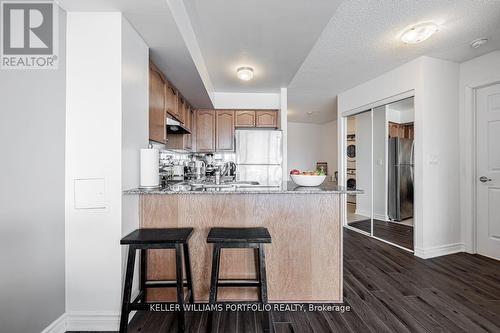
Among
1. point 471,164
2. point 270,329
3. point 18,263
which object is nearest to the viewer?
point 18,263

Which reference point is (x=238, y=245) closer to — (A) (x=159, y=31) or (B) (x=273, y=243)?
(B) (x=273, y=243)

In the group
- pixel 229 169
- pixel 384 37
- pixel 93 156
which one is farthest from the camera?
pixel 229 169

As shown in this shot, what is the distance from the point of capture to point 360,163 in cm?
412

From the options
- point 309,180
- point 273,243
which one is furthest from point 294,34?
point 273,243

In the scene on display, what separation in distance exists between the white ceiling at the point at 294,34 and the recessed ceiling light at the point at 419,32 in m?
0.08

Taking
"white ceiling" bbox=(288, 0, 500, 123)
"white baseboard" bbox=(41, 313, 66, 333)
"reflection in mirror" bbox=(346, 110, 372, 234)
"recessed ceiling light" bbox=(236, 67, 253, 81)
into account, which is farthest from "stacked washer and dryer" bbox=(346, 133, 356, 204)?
"white baseboard" bbox=(41, 313, 66, 333)

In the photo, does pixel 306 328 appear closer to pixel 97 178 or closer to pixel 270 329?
pixel 270 329

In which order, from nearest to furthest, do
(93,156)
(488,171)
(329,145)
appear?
(93,156)
(488,171)
(329,145)

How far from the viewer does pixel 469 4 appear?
194cm

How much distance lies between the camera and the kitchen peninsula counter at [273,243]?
1.91 meters

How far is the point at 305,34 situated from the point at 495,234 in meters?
3.26

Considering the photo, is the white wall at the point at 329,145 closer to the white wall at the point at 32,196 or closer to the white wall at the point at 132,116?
the white wall at the point at 132,116

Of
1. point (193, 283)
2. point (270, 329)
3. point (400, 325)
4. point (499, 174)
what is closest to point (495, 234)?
point (499, 174)

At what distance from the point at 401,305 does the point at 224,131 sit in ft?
11.4
